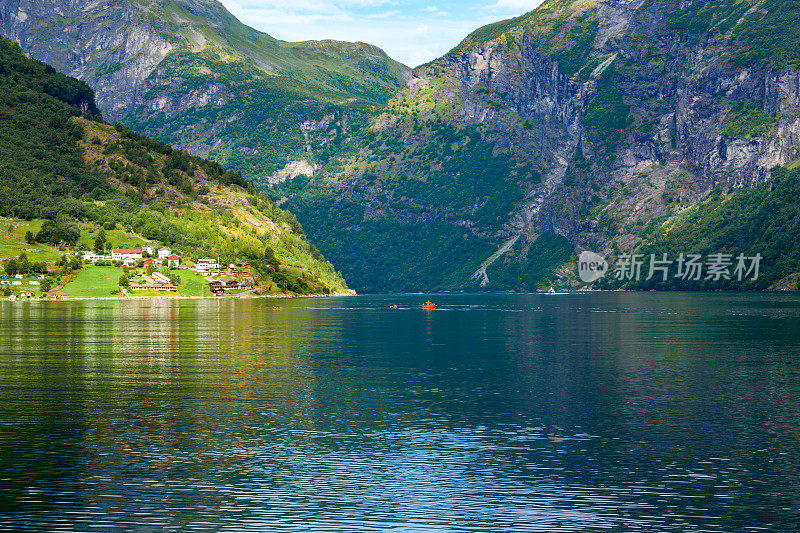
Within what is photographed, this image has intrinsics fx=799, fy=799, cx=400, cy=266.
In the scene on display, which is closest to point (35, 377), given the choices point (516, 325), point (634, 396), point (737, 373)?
point (634, 396)

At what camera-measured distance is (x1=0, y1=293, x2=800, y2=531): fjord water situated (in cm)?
3853

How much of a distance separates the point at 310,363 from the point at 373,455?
157 feet

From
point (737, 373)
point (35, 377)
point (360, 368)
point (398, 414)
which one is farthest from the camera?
point (360, 368)

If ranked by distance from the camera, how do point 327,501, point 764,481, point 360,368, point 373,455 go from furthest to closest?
point 360,368, point 373,455, point 764,481, point 327,501

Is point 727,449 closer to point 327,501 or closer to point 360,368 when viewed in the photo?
point 327,501

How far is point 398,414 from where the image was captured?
209 ft

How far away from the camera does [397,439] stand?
178 feet

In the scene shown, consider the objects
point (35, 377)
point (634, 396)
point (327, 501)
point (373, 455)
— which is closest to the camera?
point (327, 501)

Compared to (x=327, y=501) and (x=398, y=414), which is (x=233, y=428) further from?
(x=327, y=501)

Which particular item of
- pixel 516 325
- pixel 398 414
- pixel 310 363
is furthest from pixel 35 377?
pixel 516 325

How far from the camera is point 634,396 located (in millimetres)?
71625

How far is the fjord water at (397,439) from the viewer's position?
38531 mm

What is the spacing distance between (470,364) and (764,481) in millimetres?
55444

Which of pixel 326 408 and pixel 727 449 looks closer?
pixel 727 449
